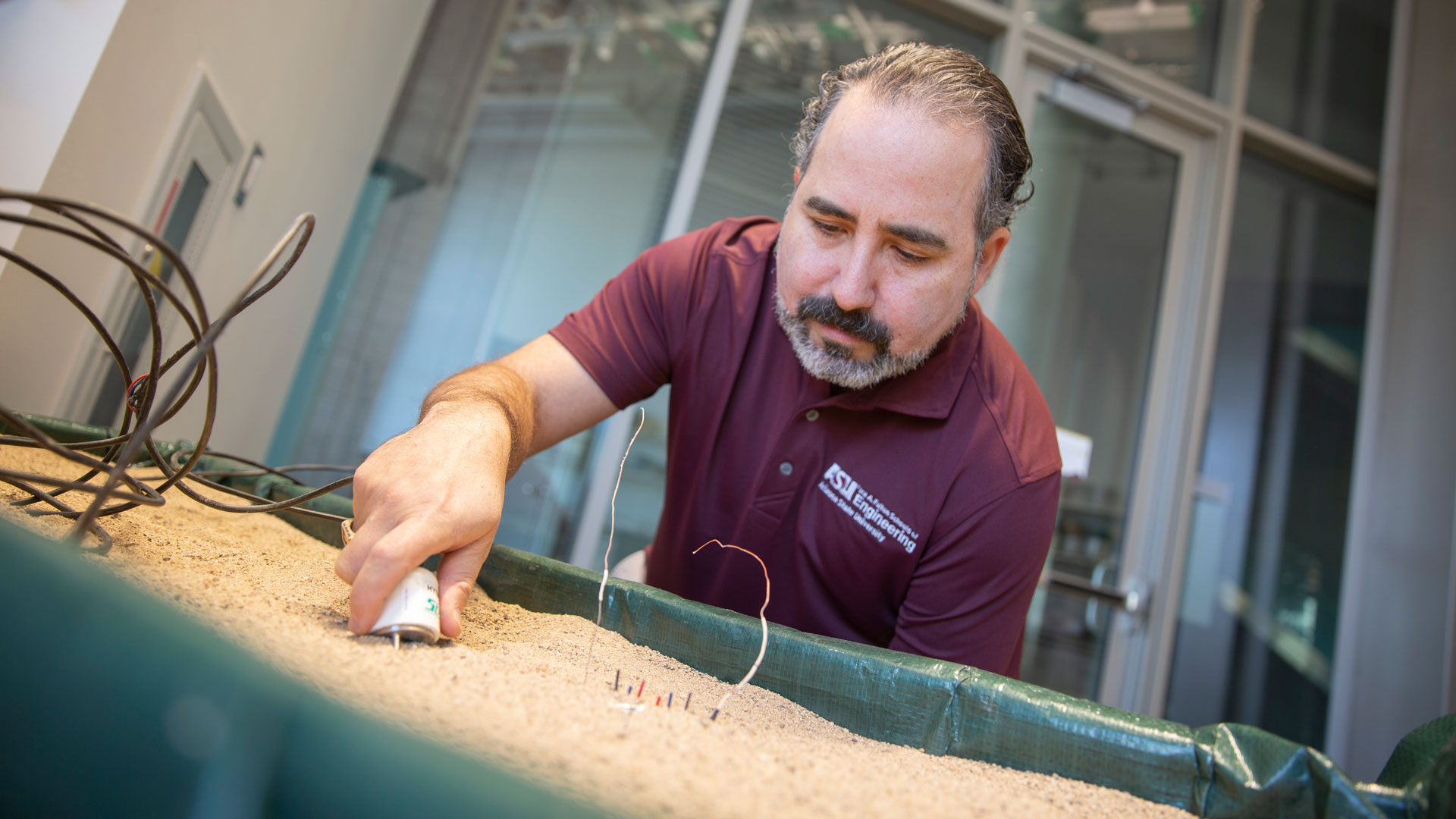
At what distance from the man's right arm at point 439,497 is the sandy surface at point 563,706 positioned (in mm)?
34

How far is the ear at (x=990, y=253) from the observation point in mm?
1037

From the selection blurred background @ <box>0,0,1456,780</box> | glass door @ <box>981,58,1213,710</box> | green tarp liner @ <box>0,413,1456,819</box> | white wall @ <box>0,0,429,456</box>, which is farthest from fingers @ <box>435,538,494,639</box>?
glass door @ <box>981,58,1213,710</box>

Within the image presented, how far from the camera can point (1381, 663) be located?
2.60 metres

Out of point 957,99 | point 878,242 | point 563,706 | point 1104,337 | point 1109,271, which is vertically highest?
point 1109,271

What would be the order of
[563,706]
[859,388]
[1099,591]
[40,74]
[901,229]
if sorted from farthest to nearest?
1. [1099,591]
2. [859,388]
3. [901,229]
4. [40,74]
5. [563,706]

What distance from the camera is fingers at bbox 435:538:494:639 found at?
59 centimetres

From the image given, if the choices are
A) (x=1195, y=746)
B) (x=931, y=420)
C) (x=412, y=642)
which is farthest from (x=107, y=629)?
(x=931, y=420)

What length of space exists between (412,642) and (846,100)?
0.74 metres

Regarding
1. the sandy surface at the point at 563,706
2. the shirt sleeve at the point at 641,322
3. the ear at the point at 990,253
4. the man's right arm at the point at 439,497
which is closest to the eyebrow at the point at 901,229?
the ear at the point at 990,253

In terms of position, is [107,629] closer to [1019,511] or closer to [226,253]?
[1019,511]

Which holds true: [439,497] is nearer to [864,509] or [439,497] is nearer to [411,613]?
[411,613]

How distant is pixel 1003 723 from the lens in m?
0.57

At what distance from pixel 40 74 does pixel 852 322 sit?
32.6 inches

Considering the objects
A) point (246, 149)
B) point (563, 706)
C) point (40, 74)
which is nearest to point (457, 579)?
point (563, 706)
